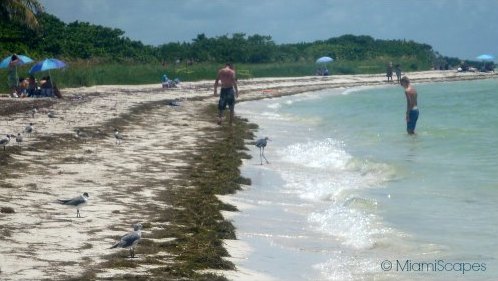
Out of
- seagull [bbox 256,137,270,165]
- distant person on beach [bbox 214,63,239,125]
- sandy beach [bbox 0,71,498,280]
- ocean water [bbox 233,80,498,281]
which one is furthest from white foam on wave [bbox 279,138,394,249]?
distant person on beach [bbox 214,63,239,125]

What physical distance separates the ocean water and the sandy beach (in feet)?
2.94

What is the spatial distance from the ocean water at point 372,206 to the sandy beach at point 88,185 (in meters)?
0.90

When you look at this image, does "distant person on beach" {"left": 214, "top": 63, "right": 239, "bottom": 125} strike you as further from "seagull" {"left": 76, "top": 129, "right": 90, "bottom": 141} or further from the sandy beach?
"seagull" {"left": 76, "top": 129, "right": 90, "bottom": 141}

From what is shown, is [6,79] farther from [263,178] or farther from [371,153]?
[263,178]

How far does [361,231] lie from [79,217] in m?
3.12

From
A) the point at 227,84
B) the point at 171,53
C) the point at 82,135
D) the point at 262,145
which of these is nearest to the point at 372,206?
the point at 262,145

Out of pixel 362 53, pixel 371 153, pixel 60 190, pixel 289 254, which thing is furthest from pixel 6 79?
pixel 362 53

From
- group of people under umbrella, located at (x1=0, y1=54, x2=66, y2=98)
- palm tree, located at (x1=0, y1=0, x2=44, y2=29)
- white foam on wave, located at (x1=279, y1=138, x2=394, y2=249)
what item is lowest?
white foam on wave, located at (x1=279, y1=138, x2=394, y2=249)

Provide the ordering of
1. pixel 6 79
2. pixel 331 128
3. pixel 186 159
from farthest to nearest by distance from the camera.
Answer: pixel 6 79
pixel 331 128
pixel 186 159

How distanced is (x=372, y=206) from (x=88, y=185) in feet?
12.1

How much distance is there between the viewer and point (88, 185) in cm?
1113

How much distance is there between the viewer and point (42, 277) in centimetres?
641

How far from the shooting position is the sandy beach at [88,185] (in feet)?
23.4

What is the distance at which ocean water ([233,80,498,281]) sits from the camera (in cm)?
810
